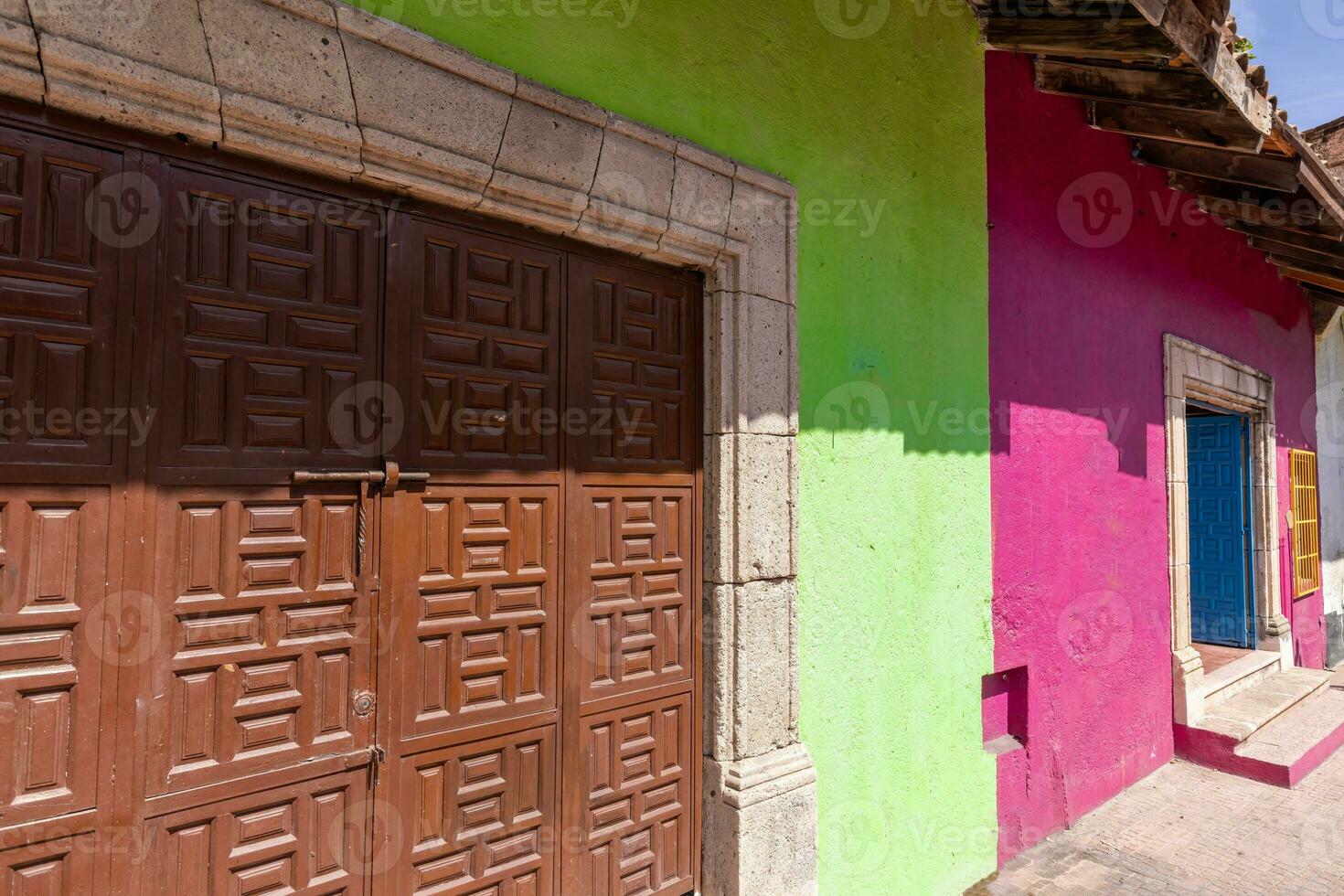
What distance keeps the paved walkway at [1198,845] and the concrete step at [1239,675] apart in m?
0.77

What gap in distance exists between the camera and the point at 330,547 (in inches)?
79.1

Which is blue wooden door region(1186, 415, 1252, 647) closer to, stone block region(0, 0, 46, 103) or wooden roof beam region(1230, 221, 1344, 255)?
wooden roof beam region(1230, 221, 1344, 255)

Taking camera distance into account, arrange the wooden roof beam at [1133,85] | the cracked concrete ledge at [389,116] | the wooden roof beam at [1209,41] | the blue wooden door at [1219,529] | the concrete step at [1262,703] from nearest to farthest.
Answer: the cracked concrete ledge at [389,116] → the wooden roof beam at [1209,41] → the wooden roof beam at [1133,85] → the concrete step at [1262,703] → the blue wooden door at [1219,529]

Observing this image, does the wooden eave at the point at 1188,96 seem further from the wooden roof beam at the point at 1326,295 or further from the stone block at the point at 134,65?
the stone block at the point at 134,65

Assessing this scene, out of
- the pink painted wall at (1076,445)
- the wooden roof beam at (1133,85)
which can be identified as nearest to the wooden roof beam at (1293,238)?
the pink painted wall at (1076,445)

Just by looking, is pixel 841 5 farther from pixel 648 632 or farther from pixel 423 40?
pixel 648 632

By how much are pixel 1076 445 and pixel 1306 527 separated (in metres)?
5.63

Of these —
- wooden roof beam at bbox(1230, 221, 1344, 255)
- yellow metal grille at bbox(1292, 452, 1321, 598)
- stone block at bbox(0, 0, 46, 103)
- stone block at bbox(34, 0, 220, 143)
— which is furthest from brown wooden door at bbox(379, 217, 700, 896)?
yellow metal grille at bbox(1292, 452, 1321, 598)

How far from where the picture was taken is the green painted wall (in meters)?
2.78

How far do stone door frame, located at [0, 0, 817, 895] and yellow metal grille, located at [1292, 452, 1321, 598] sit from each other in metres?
7.51

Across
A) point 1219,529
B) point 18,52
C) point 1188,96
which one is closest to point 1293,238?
point 1219,529

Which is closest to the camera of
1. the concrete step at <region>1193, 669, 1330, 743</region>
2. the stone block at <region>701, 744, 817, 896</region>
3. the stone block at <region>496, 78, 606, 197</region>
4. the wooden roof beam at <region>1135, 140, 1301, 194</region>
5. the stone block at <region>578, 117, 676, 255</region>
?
the stone block at <region>496, 78, 606, 197</region>

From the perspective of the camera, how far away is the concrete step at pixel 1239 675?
18.8ft

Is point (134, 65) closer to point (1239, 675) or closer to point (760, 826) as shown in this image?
point (760, 826)
